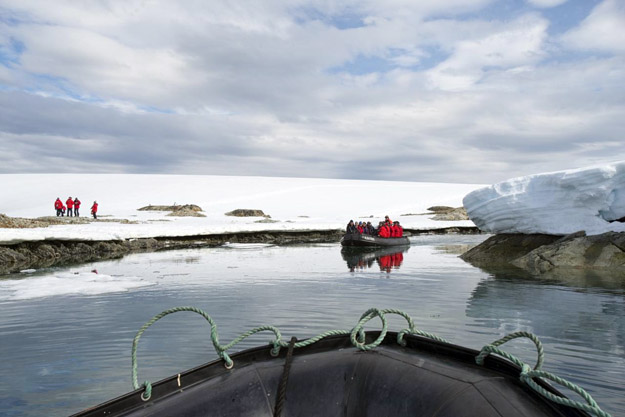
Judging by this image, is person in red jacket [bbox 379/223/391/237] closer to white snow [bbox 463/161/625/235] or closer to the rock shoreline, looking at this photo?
the rock shoreline

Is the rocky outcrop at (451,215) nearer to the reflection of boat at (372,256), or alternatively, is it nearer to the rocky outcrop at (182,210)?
the reflection of boat at (372,256)

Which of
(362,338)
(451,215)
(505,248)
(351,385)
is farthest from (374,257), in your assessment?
(451,215)

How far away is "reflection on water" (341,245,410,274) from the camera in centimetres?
1408

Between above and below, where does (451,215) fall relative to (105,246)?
above

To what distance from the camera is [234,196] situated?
1913 inches

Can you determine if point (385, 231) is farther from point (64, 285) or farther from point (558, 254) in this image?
point (64, 285)

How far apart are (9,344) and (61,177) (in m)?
57.6

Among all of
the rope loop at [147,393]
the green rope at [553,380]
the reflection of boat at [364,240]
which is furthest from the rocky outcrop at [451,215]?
the rope loop at [147,393]

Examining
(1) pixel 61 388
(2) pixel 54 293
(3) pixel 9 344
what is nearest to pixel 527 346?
(1) pixel 61 388

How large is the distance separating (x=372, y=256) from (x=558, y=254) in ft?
21.1

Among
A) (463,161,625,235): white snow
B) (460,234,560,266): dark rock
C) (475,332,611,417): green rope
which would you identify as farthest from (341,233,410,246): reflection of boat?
(475,332,611,417): green rope

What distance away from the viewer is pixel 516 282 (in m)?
10.5

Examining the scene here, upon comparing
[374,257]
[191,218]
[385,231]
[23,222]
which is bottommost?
Result: [374,257]

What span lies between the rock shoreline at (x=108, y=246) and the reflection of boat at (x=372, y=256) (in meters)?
4.70
